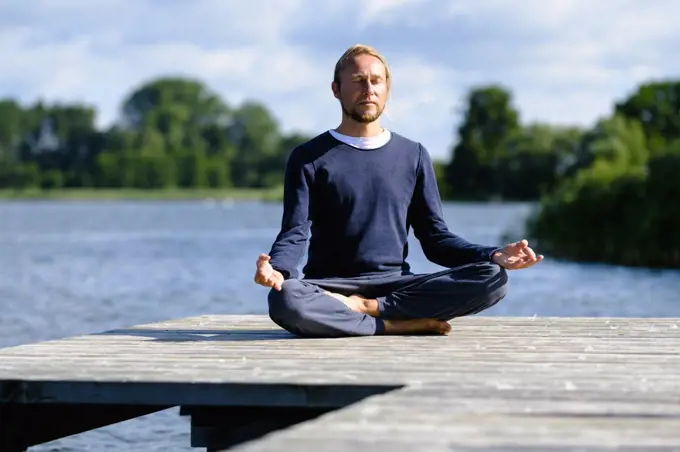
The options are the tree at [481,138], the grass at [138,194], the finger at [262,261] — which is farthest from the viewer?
the grass at [138,194]

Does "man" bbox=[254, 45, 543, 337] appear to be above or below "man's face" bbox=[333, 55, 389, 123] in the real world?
below

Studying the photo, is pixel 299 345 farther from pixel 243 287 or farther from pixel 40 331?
pixel 243 287

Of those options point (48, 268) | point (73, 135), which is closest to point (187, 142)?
point (73, 135)

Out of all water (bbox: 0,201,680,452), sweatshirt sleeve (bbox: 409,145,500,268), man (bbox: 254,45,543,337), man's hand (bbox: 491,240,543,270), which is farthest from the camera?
water (bbox: 0,201,680,452)

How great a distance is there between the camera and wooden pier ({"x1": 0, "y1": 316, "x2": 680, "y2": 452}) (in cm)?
429

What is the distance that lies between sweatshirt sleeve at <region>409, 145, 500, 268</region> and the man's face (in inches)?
17.1

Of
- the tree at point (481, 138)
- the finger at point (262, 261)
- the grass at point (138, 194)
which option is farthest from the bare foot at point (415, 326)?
the grass at point (138, 194)

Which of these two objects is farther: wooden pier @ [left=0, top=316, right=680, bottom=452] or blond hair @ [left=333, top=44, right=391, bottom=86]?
blond hair @ [left=333, top=44, right=391, bottom=86]

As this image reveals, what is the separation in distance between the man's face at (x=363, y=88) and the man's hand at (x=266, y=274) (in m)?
0.98

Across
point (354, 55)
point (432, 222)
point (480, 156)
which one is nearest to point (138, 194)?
point (480, 156)

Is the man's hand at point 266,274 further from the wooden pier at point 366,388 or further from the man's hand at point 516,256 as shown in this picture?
the man's hand at point 516,256

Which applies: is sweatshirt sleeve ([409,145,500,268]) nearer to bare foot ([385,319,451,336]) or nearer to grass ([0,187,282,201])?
bare foot ([385,319,451,336])

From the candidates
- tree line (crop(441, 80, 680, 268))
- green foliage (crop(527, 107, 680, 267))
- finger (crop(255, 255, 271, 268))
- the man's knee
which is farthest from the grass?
finger (crop(255, 255, 271, 268))

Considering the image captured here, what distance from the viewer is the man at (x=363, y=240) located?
704 centimetres
